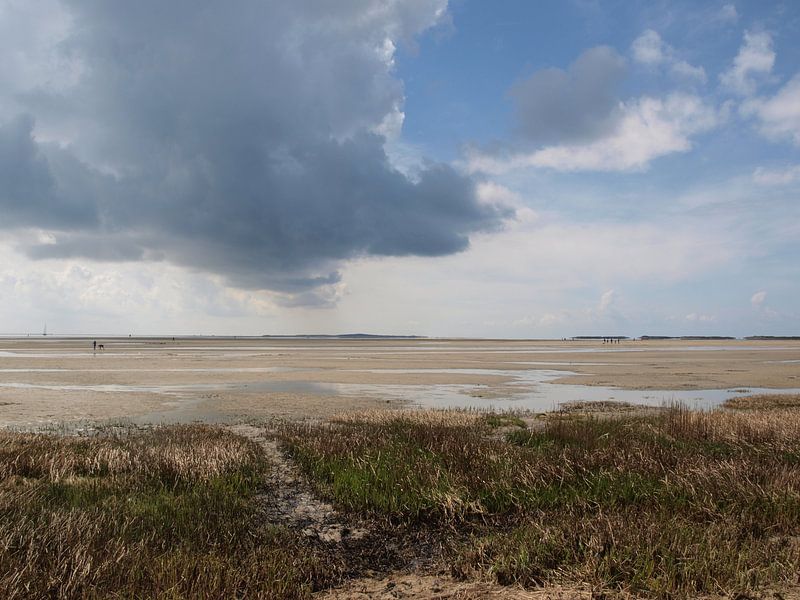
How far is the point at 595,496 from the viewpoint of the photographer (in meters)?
8.62

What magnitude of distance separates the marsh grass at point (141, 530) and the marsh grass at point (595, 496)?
206 cm

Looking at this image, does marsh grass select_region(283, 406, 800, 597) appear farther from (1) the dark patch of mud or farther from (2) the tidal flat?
(1) the dark patch of mud

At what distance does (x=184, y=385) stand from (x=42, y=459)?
960 inches

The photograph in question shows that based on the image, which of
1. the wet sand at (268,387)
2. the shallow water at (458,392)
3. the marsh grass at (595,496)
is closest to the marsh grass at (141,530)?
the marsh grass at (595,496)

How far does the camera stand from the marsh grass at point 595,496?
19.6 feet

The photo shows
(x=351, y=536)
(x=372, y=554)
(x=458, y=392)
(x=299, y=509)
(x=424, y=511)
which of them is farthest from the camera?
(x=458, y=392)

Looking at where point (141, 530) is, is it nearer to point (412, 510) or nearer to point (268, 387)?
point (412, 510)

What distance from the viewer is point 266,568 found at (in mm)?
5930

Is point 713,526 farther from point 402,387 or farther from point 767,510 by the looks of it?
point 402,387

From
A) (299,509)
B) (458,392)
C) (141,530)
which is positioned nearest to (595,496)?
(299,509)

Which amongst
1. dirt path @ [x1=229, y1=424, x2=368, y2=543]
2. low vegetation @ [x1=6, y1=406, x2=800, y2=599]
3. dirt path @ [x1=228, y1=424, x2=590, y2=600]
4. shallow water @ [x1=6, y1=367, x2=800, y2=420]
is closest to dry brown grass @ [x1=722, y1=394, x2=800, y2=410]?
shallow water @ [x1=6, y1=367, x2=800, y2=420]

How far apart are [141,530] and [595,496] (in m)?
7.09

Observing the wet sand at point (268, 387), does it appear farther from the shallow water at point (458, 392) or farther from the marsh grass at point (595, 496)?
the marsh grass at point (595, 496)

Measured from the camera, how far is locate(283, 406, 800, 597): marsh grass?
19.6 ft
